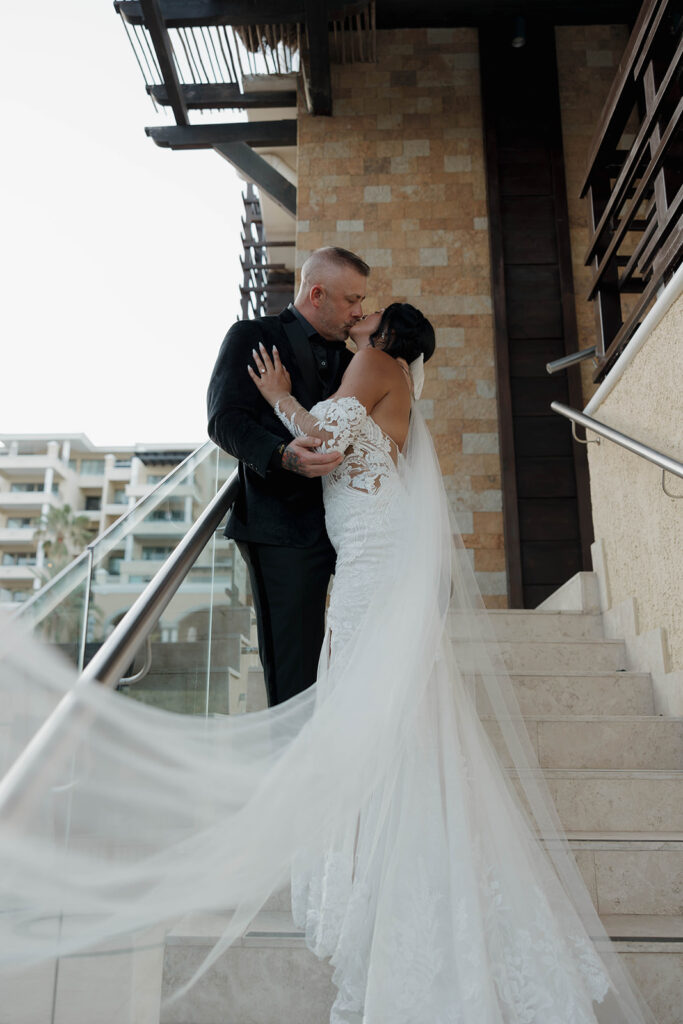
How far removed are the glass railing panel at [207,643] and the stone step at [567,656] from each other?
138cm

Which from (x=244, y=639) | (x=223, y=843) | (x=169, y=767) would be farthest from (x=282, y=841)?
(x=244, y=639)

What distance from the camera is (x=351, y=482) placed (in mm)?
1948

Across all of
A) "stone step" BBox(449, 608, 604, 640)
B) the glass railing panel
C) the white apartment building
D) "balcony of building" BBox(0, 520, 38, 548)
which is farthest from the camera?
"balcony of building" BBox(0, 520, 38, 548)

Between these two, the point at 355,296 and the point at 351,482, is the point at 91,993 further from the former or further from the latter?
A: the point at 355,296

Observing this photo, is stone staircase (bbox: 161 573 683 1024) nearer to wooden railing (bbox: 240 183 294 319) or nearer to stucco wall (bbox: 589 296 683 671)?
stucco wall (bbox: 589 296 683 671)

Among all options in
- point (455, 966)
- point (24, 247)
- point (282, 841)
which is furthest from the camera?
point (24, 247)

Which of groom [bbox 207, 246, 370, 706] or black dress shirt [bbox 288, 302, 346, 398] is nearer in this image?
groom [bbox 207, 246, 370, 706]

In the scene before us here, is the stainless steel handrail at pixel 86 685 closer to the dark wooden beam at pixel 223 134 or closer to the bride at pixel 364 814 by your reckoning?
the bride at pixel 364 814

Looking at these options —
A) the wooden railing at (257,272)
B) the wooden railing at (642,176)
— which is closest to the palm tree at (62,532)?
the wooden railing at (257,272)

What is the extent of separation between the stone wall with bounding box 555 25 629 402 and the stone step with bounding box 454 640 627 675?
2.83 m

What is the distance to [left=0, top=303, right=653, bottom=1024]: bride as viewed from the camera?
1.12 meters

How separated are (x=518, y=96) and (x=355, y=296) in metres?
4.65

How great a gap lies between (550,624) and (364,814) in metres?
2.37

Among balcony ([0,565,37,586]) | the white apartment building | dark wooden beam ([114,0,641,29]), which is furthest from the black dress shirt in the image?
balcony ([0,565,37,586])
